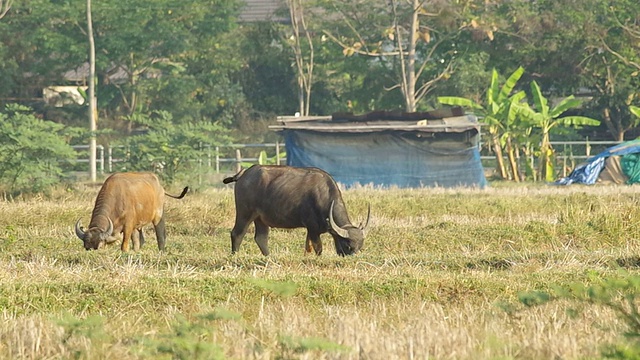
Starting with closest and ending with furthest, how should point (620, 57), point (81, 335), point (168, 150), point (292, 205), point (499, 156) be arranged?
point (81, 335), point (292, 205), point (168, 150), point (499, 156), point (620, 57)

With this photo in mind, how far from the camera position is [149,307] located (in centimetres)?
904

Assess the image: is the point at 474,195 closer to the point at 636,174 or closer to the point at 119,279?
the point at 636,174

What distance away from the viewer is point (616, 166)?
90.2ft

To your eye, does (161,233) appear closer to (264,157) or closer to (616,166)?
(616,166)

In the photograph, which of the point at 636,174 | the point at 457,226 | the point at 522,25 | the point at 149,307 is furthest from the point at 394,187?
the point at 149,307

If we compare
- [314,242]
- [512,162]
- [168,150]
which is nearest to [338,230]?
[314,242]

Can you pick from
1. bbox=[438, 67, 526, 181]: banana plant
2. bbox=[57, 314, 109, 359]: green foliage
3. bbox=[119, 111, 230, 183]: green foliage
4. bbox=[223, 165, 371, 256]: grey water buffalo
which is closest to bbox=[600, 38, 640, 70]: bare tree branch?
bbox=[438, 67, 526, 181]: banana plant

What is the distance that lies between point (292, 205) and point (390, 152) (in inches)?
503

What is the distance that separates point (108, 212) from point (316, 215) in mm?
2246

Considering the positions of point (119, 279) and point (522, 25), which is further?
point (522, 25)

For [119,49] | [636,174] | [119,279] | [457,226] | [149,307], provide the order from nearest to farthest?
1. [149,307]
2. [119,279]
3. [457,226]
4. [636,174]
5. [119,49]

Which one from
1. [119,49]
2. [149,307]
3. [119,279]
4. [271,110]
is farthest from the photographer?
[271,110]

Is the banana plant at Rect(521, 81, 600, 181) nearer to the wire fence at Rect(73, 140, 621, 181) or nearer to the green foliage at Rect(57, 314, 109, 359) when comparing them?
the wire fence at Rect(73, 140, 621, 181)

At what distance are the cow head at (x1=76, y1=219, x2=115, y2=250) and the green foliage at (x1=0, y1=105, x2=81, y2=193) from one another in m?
6.42
